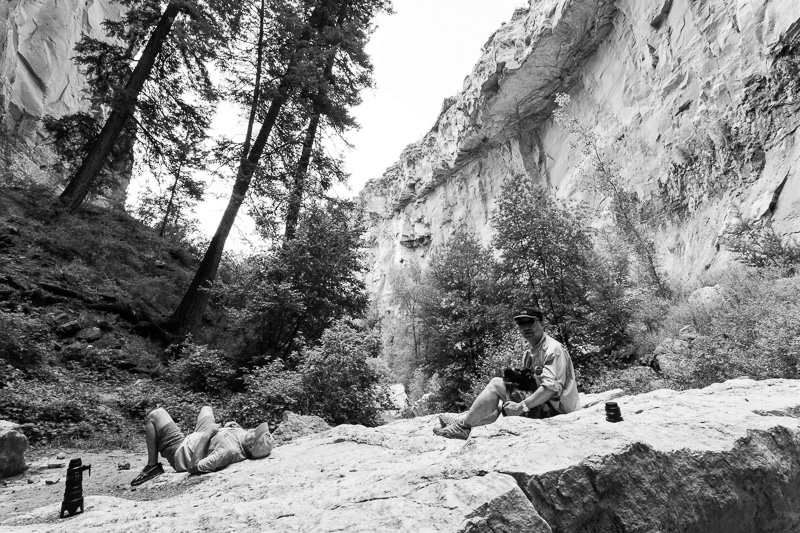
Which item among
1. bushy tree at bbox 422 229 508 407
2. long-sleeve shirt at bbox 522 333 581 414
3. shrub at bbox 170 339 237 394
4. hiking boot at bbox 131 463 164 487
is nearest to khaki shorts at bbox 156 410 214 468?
hiking boot at bbox 131 463 164 487

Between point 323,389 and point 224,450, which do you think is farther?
point 323,389

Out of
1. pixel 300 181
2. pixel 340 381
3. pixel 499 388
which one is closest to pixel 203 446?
pixel 499 388

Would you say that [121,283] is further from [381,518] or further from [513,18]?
[513,18]

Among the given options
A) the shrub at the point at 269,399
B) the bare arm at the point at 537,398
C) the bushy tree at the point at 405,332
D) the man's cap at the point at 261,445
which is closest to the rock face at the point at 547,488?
the bare arm at the point at 537,398

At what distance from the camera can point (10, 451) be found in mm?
4230

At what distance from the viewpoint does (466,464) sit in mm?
2246

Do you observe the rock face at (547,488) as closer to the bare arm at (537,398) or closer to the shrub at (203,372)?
the bare arm at (537,398)

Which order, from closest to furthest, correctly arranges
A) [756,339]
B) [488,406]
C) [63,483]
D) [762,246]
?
[488,406], [63,483], [756,339], [762,246]

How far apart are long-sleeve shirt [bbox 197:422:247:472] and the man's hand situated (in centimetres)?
268

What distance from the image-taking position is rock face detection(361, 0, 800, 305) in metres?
13.8

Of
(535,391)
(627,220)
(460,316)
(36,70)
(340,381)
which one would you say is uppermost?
(36,70)

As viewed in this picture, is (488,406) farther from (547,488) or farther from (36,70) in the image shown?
(36,70)

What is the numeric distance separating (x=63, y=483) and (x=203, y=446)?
1623 millimetres

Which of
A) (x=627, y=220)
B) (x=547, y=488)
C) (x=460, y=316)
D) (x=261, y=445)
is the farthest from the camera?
(x=627, y=220)
